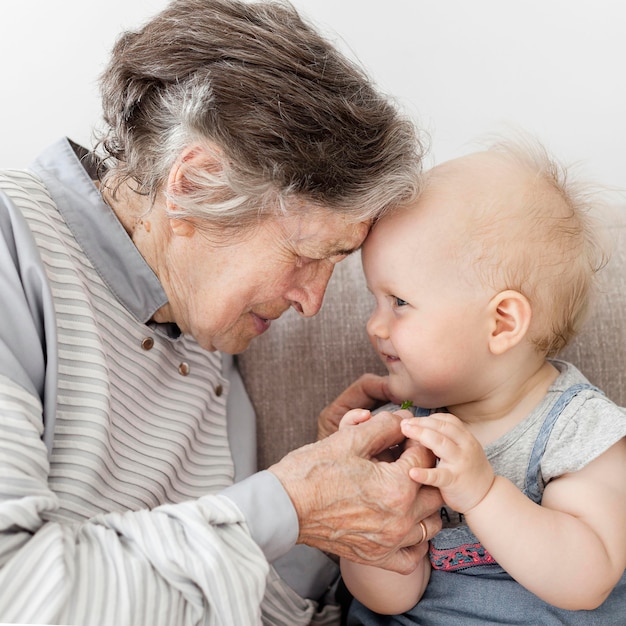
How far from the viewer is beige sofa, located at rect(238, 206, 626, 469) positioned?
183cm

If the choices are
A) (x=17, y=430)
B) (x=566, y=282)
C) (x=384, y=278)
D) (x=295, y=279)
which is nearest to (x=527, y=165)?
(x=566, y=282)

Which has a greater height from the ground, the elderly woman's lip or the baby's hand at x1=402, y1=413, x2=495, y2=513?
the elderly woman's lip

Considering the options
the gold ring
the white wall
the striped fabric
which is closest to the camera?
the striped fabric

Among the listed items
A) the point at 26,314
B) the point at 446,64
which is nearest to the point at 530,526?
the point at 26,314

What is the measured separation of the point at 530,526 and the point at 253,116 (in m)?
0.79

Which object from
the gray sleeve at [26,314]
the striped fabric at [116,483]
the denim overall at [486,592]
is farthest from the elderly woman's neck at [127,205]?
the denim overall at [486,592]

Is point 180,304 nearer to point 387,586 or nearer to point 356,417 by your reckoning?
point 356,417

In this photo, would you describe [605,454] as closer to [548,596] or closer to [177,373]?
[548,596]

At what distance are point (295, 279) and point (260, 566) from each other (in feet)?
1.84

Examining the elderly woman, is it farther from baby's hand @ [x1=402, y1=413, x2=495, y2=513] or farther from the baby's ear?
the baby's ear

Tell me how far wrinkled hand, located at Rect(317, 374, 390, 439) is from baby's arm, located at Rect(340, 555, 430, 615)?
0.37m

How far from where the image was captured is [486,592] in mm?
1379

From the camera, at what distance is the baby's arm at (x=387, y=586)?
4.56 feet

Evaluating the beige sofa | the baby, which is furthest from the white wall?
the baby
